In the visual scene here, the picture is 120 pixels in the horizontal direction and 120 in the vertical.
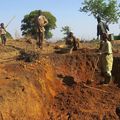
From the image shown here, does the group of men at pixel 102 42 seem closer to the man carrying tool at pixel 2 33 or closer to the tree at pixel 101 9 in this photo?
the man carrying tool at pixel 2 33

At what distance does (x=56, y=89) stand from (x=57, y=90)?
0.17 feet

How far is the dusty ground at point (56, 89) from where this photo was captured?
1149cm

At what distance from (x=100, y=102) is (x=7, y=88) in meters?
4.11

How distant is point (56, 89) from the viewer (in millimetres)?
15125

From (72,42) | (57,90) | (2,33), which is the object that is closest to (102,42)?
(72,42)

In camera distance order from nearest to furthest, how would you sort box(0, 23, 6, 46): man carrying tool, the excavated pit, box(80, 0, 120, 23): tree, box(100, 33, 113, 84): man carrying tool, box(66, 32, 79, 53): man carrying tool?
the excavated pit
box(100, 33, 113, 84): man carrying tool
box(66, 32, 79, 53): man carrying tool
box(0, 23, 6, 46): man carrying tool
box(80, 0, 120, 23): tree

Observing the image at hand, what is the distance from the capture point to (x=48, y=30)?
4378 cm

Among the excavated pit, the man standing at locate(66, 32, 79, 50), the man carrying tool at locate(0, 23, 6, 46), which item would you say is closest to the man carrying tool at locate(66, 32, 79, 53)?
the man standing at locate(66, 32, 79, 50)

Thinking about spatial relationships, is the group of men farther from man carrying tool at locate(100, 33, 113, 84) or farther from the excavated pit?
the excavated pit

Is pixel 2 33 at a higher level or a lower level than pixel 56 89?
higher

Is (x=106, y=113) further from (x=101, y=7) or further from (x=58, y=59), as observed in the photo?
(x=101, y=7)

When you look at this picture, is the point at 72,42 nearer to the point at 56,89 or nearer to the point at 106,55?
the point at 106,55

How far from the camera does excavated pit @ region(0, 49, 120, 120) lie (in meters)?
11.4

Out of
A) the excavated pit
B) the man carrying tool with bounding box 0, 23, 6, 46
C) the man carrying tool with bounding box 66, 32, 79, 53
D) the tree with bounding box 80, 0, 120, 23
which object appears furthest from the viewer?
the tree with bounding box 80, 0, 120, 23
